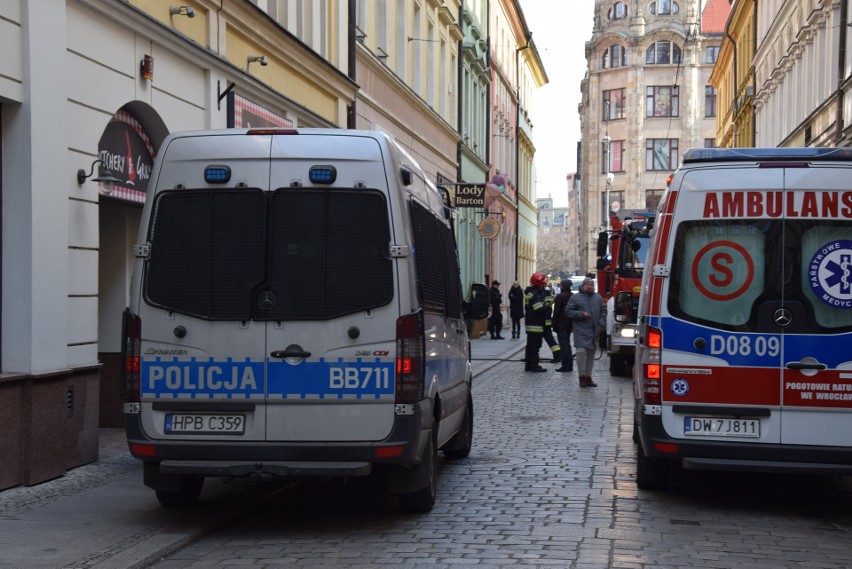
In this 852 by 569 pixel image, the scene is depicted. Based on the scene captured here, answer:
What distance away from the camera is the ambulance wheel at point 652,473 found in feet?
30.6

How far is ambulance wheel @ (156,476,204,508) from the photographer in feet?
27.1

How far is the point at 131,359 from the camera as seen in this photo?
772cm

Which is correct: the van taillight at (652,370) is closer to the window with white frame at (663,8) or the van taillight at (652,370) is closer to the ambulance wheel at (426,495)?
the ambulance wheel at (426,495)

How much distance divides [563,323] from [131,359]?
1455cm

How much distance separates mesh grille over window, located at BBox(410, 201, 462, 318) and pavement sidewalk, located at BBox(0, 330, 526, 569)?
2.02m

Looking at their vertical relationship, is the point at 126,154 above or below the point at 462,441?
above

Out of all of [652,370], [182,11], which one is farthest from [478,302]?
[182,11]

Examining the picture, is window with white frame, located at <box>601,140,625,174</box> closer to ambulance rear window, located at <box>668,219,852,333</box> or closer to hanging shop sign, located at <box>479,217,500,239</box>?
hanging shop sign, located at <box>479,217,500,239</box>

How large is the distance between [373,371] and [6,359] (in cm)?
332

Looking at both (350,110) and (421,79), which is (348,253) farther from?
(421,79)

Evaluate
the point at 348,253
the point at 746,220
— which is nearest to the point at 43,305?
the point at 348,253

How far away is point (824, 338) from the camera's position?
332 inches

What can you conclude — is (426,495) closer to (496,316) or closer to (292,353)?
(292,353)

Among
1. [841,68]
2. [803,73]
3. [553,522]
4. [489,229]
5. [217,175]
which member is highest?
[803,73]
